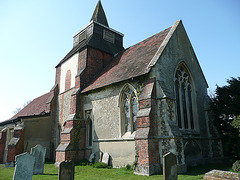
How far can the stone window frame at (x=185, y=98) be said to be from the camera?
12180 mm

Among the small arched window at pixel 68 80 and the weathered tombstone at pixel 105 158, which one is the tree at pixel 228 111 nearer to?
the weathered tombstone at pixel 105 158

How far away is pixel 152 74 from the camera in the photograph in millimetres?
10500

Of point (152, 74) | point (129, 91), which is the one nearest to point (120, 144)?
point (129, 91)

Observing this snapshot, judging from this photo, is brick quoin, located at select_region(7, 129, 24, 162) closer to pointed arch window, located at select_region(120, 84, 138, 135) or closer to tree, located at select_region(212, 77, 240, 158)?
pointed arch window, located at select_region(120, 84, 138, 135)

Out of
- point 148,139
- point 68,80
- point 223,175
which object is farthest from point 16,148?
point 223,175

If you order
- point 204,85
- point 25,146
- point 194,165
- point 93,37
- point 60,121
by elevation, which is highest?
point 93,37

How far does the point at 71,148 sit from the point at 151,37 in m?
10.7

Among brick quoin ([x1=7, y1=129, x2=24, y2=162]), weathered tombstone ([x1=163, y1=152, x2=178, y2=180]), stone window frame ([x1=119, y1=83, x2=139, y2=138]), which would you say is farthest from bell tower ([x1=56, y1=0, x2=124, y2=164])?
weathered tombstone ([x1=163, y1=152, x2=178, y2=180])

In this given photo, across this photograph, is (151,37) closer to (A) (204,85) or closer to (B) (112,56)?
(B) (112,56)

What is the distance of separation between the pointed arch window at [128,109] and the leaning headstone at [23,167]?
5.44m

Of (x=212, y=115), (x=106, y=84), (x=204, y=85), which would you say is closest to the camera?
(x=106, y=84)

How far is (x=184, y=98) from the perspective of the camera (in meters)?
13.0

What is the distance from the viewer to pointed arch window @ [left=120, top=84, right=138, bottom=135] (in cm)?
1138

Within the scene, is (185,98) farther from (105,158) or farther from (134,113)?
(105,158)
